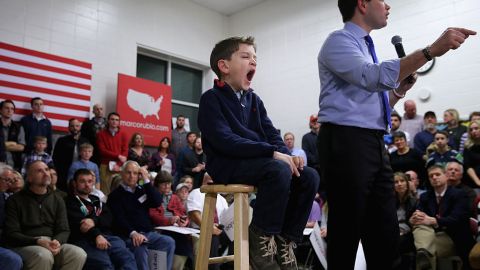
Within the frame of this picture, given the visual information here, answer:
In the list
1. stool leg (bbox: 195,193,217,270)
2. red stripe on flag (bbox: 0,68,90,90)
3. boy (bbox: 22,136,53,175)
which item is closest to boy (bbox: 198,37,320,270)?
stool leg (bbox: 195,193,217,270)

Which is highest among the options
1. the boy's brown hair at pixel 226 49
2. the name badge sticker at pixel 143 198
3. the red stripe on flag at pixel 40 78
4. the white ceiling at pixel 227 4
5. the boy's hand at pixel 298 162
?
the white ceiling at pixel 227 4

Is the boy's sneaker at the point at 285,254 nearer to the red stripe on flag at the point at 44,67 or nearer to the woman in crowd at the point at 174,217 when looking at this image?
the woman in crowd at the point at 174,217

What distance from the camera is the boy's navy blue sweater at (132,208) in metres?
4.02

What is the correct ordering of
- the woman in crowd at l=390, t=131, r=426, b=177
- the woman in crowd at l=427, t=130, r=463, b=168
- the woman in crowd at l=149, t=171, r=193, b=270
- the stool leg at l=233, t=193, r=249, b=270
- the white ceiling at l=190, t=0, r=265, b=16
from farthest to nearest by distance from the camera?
the white ceiling at l=190, t=0, r=265, b=16 < the woman in crowd at l=390, t=131, r=426, b=177 < the woman in crowd at l=427, t=130, r=463, b=168 < the woman in crowd at l=149, t=171, r=193, b=270 < the stool leg at l=233, t=193, r=249, b=270

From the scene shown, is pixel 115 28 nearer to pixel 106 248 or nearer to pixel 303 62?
pixel 303 62

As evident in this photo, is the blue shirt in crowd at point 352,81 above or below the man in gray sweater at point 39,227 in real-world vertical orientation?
above

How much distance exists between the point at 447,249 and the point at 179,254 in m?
2.55

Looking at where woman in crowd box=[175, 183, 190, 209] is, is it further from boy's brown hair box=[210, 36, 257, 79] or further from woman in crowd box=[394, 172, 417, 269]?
boy's brown hair box=[210, 36, 257, 79]

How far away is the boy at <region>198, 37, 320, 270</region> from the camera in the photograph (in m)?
1.61

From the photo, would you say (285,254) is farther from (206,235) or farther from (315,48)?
(315,48)

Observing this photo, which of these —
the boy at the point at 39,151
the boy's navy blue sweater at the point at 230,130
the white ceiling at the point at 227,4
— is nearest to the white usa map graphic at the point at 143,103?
the boy at the point at 39,151

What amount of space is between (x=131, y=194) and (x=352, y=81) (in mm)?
3126

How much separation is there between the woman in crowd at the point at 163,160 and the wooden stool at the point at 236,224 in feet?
16.0

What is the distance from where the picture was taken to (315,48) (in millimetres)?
8148
